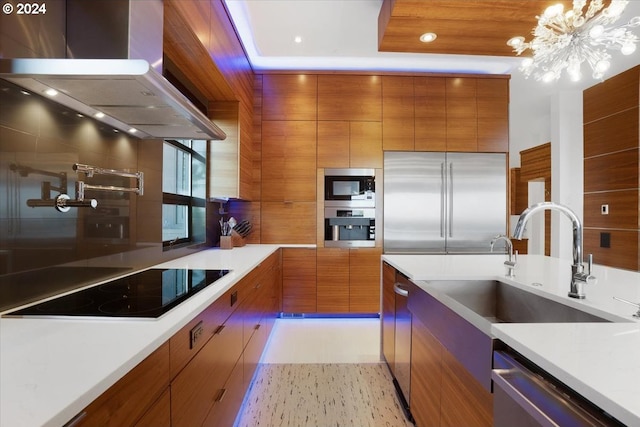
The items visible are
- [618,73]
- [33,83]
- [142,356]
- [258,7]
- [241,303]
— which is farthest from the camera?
[618,73]

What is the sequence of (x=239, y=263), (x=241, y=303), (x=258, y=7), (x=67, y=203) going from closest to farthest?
(x=67, y=203) → (x=241, y=303) → (x=239, y=263) → (x=258, y=7)

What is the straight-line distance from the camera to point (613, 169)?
315 centimetres

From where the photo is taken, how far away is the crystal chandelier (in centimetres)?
170

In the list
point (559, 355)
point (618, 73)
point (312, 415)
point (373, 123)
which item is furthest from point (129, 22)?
point (618, 73)

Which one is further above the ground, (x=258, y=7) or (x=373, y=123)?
(x=258, y=7)

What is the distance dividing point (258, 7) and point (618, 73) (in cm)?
423

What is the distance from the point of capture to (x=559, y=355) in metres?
0.58

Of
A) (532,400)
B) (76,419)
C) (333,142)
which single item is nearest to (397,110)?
(333,142)

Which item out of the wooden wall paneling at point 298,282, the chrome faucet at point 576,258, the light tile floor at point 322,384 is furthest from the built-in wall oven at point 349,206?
the chrome faucet at point 576,258

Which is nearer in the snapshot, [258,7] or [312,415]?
[312,415]

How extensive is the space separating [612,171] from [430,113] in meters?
2.14

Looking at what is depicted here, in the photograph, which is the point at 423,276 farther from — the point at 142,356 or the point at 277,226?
the point at 277,226

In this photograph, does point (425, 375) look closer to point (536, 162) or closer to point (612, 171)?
point (612, 171)

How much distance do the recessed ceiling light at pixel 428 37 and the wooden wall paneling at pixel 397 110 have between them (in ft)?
3.58
